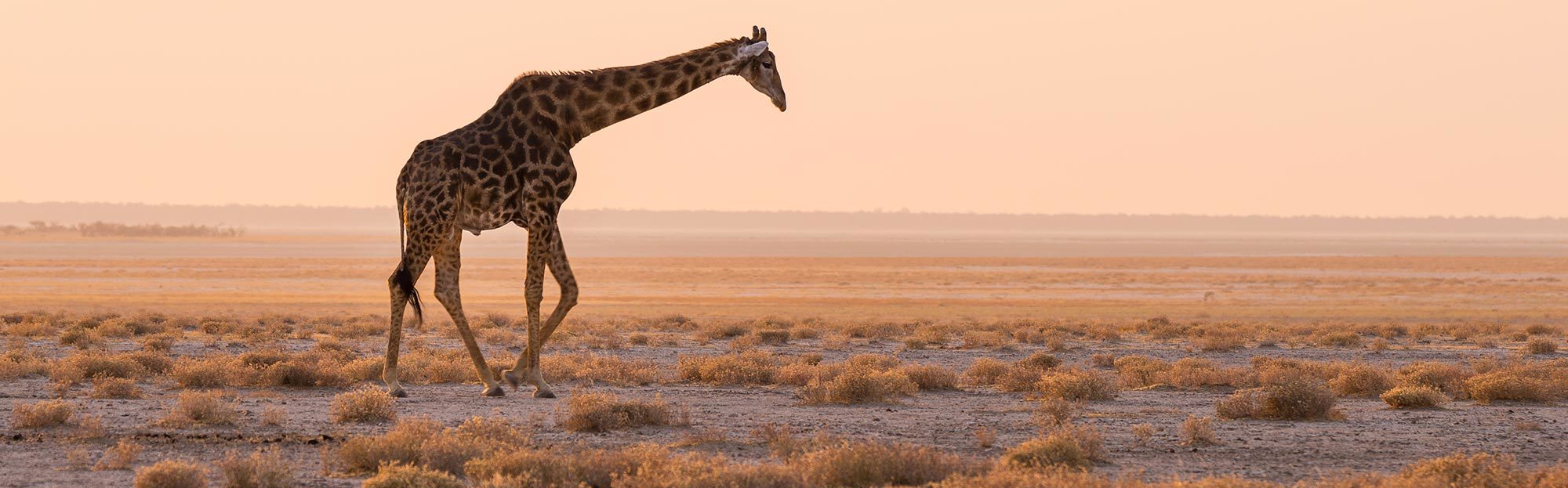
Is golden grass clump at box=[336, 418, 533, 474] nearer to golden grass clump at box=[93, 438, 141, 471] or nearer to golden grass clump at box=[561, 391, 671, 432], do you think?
golden grass clump at box=[93, 438, 141, 471]

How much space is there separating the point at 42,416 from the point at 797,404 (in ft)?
25.2

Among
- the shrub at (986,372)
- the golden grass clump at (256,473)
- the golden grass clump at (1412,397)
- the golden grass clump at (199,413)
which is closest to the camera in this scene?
the golden grass clump at (256,473)

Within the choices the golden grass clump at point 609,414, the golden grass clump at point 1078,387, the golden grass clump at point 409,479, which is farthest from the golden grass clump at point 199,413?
the golden grass clump at point 1078,387

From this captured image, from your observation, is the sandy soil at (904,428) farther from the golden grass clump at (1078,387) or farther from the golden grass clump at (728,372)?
the golden grass clump at (728,372)

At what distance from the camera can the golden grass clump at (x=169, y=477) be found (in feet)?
35.4

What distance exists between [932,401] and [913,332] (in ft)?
57.1

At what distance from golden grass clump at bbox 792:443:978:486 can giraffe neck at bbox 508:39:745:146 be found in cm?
646

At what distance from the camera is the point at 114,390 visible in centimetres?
1783

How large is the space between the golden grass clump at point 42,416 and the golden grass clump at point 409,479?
540 centimetres

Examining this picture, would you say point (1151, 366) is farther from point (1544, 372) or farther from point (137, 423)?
point (137, 423)

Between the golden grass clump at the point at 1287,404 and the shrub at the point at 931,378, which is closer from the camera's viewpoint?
the golden grass clump at the point at 1287,404

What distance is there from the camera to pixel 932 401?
60.8 ft

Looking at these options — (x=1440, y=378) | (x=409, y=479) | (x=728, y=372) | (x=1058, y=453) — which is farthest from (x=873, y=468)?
(x=1440, y=378)

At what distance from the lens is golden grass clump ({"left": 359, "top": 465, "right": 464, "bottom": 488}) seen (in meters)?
10.6
